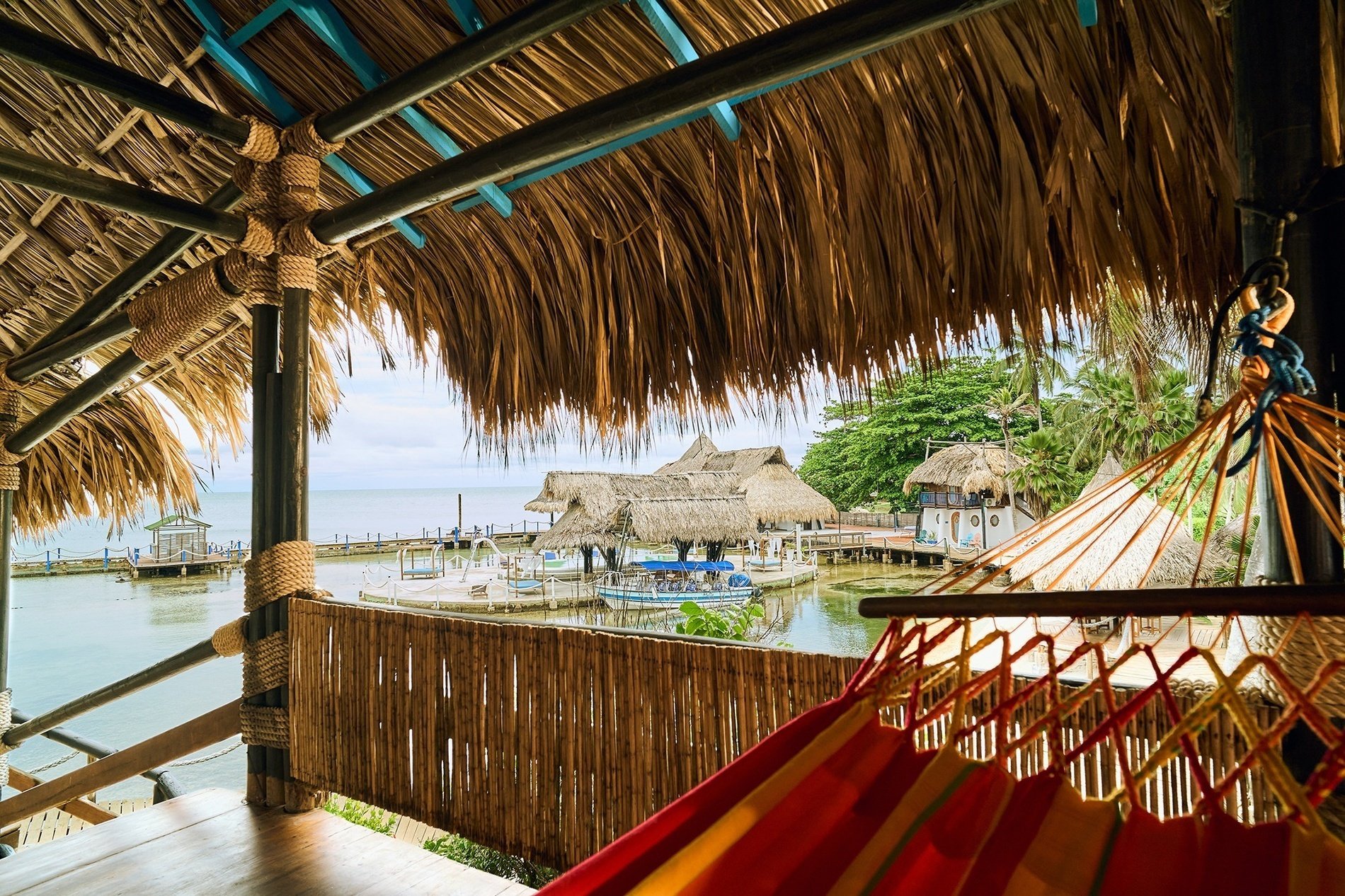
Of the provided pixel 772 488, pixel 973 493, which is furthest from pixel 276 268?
pixel 772 488

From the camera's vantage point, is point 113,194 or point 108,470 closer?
point 113,194

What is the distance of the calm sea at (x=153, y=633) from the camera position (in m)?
8.87

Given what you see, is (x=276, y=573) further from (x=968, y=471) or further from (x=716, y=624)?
(x=968, y=471)

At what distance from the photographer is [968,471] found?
454 inches

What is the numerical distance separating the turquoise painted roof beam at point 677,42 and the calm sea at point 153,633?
156 inches

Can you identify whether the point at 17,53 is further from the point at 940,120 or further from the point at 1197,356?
the point at 1197,356

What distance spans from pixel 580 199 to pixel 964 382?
16.0 metres

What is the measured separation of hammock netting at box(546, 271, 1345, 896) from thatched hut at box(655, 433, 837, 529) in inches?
469

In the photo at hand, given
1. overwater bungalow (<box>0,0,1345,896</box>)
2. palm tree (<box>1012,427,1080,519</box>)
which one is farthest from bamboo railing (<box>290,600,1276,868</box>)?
palm tree (<box>1012,427,1080,519</box>)

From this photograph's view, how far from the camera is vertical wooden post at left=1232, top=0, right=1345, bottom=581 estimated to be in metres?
0.80

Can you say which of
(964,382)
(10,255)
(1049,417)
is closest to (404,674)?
(10,255)

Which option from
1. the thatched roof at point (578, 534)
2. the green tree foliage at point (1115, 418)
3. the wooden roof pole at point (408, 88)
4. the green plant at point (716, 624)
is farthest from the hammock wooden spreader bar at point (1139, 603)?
the thatched roof at point (578, 534)

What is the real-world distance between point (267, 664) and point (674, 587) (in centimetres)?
1062

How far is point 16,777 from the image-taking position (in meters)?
3.95
